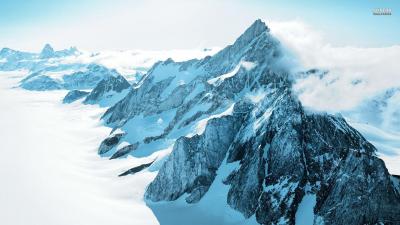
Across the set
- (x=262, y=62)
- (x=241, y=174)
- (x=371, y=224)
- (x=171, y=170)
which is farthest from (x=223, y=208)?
(x=262, y=62)

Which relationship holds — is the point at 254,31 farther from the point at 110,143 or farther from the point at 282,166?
the point at 282,166

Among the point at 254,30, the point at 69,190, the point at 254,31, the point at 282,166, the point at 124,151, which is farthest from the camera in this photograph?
the point at 254,30

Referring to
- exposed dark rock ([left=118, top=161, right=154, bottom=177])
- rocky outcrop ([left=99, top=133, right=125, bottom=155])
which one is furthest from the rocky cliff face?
rocky outcrop ([left=99, top=133, right=125, bottom=155])

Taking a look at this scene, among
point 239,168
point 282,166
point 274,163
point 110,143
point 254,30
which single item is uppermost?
point 254,30

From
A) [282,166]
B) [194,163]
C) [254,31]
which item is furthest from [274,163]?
[254,31]

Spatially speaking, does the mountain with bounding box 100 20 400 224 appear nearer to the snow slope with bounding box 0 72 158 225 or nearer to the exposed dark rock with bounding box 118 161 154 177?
the snow slope with bounding box 0 72 158 225

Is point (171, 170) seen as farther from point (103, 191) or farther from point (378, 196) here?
point (378, 196)

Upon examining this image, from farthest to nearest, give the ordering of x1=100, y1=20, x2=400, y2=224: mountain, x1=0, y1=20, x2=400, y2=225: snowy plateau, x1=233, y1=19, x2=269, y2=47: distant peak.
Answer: x1=233, y1=19, x2=269, y2=47: distant peak < x1=0, y1=20, x2=400, y2=225: snowy plateau < x1=100, y1=20, x2=400, y2=224: mountain

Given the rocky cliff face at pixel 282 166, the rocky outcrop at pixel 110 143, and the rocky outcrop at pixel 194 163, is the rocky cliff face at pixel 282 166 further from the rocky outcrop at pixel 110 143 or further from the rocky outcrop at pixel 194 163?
the rocky outcrop at pixel 110 143

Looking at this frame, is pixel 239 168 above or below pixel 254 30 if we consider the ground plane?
below

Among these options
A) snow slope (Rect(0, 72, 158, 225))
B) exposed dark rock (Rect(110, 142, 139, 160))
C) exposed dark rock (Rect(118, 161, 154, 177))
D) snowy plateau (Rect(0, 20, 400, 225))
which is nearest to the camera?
snowy plateau (Rect(0, 20, 400, 225))
